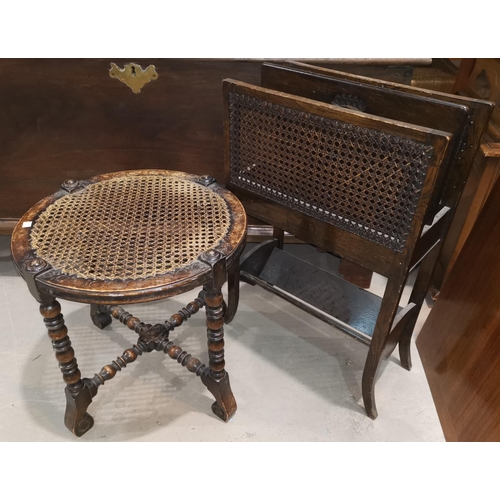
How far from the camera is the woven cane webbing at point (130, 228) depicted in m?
1.02

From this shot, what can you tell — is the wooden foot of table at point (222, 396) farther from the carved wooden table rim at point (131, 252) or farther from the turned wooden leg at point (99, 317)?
the turned wooden leg at point (99, 317)

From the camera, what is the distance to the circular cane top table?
972 mm

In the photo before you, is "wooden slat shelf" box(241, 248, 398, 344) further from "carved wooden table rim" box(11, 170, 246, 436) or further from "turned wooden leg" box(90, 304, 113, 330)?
"turned wooden leg" box(90, 304, 113, 330)

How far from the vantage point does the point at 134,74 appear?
1.49m

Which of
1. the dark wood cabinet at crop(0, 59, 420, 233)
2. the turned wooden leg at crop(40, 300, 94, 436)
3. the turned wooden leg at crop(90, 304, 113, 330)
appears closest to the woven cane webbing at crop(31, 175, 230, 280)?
the turned wooden leg at crop(40, 300, 94, 436)

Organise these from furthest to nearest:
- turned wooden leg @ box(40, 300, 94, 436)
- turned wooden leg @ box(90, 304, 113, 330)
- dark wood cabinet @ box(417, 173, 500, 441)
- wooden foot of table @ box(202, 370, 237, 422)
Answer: turned wooden leg @ box(90, 304, 113, 330) → wooden foot of table @ box(202, 370, 237, 422) → dark wood cabinet @ box(417, 173, 500, 441) → turned wooden leg @ box(40, 300, 94, 436)

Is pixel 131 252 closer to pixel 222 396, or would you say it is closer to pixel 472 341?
pixel 222 396

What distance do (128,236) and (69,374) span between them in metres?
0.42

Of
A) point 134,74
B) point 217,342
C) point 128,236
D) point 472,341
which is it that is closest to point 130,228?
point 128,236

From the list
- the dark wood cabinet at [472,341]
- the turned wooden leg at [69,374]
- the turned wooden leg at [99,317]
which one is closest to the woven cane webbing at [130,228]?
the turned wooden leg at [69,374]

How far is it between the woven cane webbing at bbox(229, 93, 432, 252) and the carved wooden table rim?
144mm

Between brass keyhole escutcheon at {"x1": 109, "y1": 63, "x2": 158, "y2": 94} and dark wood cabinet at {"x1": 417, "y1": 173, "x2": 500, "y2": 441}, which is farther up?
brass keyhole escutcheon at {"x1": 109, "y1": 63, "x2": 158, "y2": 94}

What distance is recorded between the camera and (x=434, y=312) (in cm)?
155
